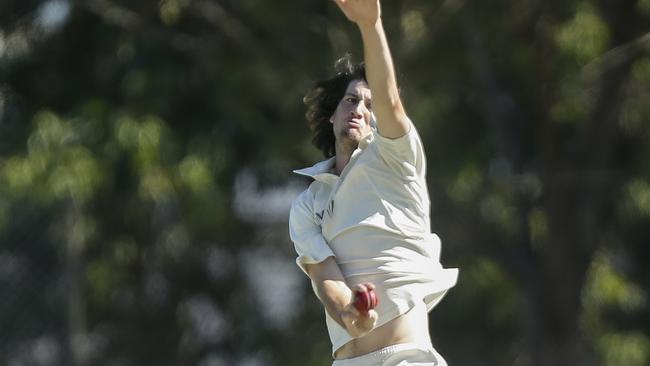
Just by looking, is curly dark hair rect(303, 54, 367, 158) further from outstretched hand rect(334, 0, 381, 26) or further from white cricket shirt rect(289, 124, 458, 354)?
outstretched hand rect(334, 0, 381, 26)

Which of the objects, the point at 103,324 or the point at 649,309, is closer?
the point at 103,324

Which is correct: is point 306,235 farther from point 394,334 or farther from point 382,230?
point 394,334

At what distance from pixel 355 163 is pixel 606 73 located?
312 inches

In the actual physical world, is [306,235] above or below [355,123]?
below

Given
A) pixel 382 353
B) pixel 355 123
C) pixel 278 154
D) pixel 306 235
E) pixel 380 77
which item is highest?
pixel 380 77

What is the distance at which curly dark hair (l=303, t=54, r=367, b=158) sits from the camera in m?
4.74

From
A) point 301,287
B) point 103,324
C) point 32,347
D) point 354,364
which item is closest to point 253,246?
point 301,287

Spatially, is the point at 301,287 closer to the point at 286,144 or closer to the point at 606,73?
the point at 286,144

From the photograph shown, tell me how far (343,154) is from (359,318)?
65 centimetres

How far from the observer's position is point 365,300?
4.02m

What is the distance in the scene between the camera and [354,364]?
173 inches

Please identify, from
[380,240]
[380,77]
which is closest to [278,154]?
[380,240]

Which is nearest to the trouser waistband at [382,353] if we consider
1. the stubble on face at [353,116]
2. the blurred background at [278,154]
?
the stubble on face at [353,116]

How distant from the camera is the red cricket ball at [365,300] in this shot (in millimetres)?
4016
